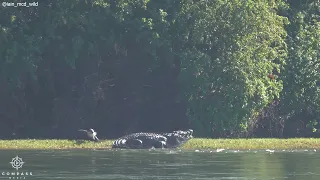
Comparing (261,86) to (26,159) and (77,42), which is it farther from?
(26,159)

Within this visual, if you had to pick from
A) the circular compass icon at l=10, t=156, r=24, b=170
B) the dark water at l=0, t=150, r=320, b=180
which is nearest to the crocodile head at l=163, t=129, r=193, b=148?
the dark water at l=0, t=150, r=320, b=180

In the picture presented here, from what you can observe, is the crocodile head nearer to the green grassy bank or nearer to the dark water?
the green grassy bank

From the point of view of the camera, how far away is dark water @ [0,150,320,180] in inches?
1051

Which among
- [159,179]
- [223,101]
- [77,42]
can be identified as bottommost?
[159,179]

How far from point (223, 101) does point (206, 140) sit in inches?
144

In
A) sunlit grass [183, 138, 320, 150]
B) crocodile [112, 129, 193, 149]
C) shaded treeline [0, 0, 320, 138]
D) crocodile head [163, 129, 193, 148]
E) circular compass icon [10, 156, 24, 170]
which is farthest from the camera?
shaded treeline [0, 0, 320, 138]

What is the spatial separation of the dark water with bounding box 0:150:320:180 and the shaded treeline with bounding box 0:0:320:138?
7182mm

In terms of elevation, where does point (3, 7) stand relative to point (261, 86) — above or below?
above

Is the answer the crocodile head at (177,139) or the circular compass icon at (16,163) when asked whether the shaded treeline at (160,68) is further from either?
the circular compass icon at (16,163)

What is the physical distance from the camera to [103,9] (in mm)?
46750

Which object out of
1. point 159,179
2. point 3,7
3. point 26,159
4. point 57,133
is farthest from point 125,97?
point 159,179

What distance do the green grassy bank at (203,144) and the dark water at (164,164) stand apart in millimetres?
2312

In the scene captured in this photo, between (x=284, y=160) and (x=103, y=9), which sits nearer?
(x=284, y=160)

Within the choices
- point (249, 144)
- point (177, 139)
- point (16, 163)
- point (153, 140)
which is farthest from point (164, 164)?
point (153, 140)
